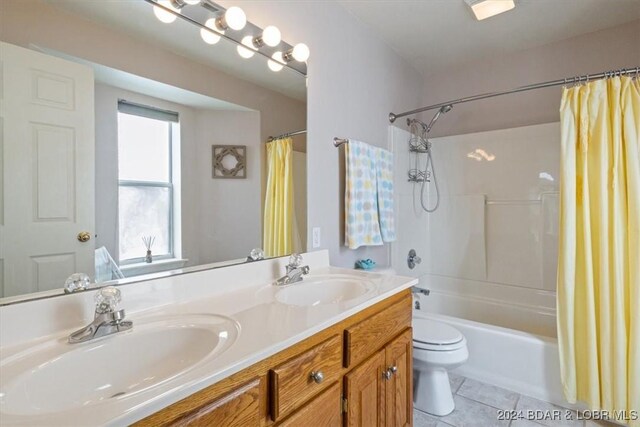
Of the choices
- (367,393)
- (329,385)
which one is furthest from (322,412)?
(367,393)

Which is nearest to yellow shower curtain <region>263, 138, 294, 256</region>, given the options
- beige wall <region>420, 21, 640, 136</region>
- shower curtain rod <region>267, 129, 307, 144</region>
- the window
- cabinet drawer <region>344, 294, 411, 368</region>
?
shower curtain rod <region>267, 129, 307, 144</region>

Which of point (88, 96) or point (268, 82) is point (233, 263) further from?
point (268, 82)

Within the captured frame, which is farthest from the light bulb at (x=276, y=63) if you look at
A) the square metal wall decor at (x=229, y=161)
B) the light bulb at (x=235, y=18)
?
the square metal wall decor at (x=229, y=161)

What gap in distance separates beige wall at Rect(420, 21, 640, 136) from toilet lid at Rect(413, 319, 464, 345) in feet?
5.30

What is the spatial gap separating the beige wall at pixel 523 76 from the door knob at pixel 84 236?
93.0 inches

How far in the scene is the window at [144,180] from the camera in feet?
3.43

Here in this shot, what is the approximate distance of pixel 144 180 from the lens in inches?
43.3

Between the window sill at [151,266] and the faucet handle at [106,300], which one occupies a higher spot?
the window sill at [151,266]

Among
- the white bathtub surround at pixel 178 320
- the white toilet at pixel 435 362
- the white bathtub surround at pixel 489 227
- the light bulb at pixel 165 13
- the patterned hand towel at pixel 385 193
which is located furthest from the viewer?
the white bathtub surround at pixel 489 227

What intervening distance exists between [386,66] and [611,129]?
1485 mm

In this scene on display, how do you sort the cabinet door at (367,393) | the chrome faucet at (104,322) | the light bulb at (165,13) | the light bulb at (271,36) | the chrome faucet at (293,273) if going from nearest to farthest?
the chrome faucet at (104,322)
the cabinet door at (367,393)
the light bulb at (165,13)
the chrome faucet at (293,273)
the light bulb at (271,36)

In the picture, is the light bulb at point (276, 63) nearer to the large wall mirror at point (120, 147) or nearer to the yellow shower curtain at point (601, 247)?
the large wall mirror at point (120, 147)

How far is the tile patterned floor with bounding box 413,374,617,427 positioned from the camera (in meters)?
1.69

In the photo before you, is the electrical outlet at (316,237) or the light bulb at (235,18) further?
the electrical outlet at (316,237)
